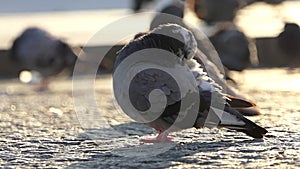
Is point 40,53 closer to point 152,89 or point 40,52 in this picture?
point 40,52

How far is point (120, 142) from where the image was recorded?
15.3 feet

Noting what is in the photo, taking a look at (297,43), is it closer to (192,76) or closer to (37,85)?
(37,85)

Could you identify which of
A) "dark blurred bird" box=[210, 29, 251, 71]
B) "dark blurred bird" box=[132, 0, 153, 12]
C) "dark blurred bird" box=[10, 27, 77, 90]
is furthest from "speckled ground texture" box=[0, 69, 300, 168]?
"dark blurred bird" box=[132, 0, 153, 12]

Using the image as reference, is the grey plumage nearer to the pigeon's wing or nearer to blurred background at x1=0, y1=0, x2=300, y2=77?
blurred background at x1=0, y1=0, x2=300, y2=77

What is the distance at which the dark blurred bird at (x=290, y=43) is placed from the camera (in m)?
10.8

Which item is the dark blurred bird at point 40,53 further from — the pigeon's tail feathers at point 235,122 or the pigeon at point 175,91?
the pigeon's tail feathers at point 235,122

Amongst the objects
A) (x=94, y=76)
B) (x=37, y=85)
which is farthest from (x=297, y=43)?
(x=37, y=85)

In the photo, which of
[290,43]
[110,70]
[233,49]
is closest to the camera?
[233,49]

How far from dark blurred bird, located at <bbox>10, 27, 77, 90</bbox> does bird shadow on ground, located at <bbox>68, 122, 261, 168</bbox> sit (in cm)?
592

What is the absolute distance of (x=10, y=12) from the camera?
16.8m

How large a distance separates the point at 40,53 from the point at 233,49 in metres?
2.71

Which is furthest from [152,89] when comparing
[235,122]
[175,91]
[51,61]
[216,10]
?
[216,10]

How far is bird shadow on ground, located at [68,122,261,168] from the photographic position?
12.8ft

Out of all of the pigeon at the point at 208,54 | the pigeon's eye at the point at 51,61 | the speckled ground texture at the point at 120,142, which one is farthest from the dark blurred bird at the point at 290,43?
the speckled ground texture at the point at 120,142
